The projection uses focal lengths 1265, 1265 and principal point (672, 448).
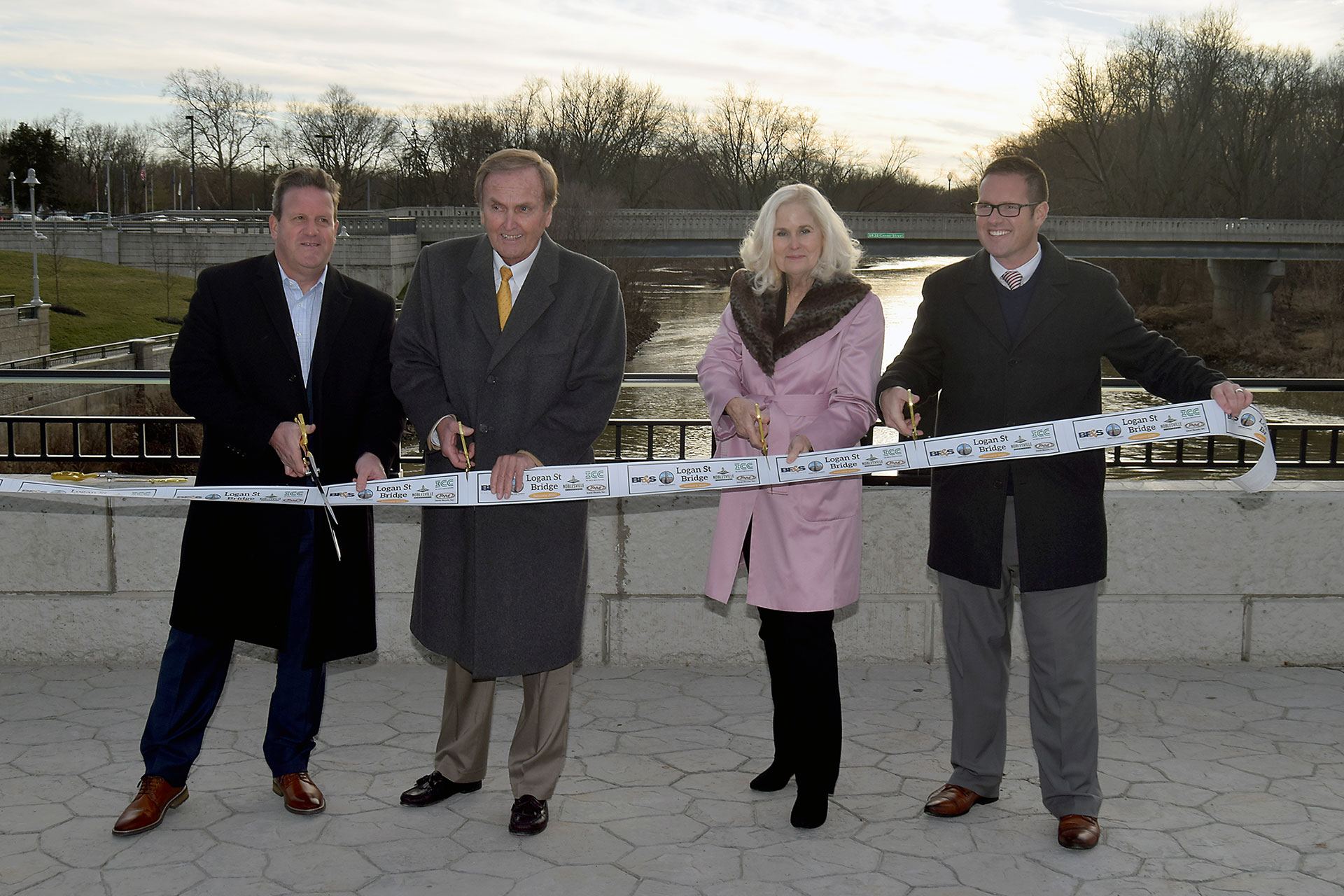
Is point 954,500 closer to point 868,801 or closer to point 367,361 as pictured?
point 868,801

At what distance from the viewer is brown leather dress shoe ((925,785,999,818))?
406cm

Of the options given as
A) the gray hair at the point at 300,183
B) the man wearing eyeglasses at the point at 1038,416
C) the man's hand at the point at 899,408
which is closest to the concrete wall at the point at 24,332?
the gray hair at the point at 300,183

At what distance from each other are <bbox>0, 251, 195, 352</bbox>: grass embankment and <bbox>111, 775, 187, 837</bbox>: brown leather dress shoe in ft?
129

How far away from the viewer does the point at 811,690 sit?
4.03 meters

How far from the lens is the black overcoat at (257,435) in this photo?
12.8ft

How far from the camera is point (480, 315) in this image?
154 inches

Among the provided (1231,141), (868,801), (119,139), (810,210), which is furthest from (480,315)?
(119,139)

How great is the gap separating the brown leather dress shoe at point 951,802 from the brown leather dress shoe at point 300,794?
1959mm

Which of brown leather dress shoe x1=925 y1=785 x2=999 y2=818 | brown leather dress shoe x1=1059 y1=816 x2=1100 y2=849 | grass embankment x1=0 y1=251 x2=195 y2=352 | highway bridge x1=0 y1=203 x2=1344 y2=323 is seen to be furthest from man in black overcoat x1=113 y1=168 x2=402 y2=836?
highway bridge x1=0 y1=203 x2=1344 y2=323

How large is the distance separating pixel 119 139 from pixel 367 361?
105 meters

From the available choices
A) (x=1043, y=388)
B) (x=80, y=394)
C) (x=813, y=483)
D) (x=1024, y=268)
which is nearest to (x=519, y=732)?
(x=813, y=483)

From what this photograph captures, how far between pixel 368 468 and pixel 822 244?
1.60 meters

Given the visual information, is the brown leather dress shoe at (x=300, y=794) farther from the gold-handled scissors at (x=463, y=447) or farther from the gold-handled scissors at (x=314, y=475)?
the gold-handled scissors at (x=463, y=447)

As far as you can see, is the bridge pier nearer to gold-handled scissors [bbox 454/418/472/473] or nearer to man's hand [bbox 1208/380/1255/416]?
man's hand [bbox 1208/380/1255/416]
